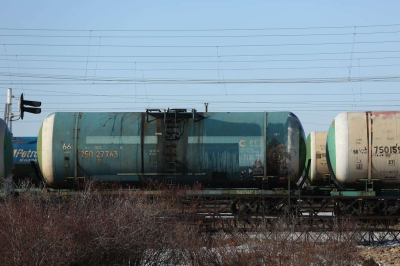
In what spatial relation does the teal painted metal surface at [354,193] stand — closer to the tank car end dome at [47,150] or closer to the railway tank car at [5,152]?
the tank car end dome at [47,150]

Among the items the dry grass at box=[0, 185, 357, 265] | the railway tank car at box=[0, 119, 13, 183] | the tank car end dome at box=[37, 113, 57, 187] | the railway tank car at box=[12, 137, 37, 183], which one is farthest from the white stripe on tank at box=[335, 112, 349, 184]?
the railway tank car at box=[12, 137, 37, 183]

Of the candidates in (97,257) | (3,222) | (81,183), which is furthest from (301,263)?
(81,183)

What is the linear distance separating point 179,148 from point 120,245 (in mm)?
7069

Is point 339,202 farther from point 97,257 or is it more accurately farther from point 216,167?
point 97,257

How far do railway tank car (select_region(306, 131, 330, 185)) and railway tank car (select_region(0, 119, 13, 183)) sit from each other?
45.7ft

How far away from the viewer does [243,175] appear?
19266mm

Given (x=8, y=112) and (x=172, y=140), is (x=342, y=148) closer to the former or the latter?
(x=172, y=140)

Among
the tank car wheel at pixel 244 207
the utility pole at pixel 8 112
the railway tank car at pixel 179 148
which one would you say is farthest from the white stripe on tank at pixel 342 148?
the utility pole at pixel 8 112

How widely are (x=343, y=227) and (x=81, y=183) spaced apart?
9272mm

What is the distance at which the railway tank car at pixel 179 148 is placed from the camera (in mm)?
19172

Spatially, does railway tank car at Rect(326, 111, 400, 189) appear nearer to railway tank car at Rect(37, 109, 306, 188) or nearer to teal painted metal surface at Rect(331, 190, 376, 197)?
teal painted metal surface at Rect(331, 190, 376, 197)

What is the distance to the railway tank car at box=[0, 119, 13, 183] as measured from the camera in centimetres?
1927

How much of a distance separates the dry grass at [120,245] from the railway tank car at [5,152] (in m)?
5.56

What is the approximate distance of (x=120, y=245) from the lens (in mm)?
12594
